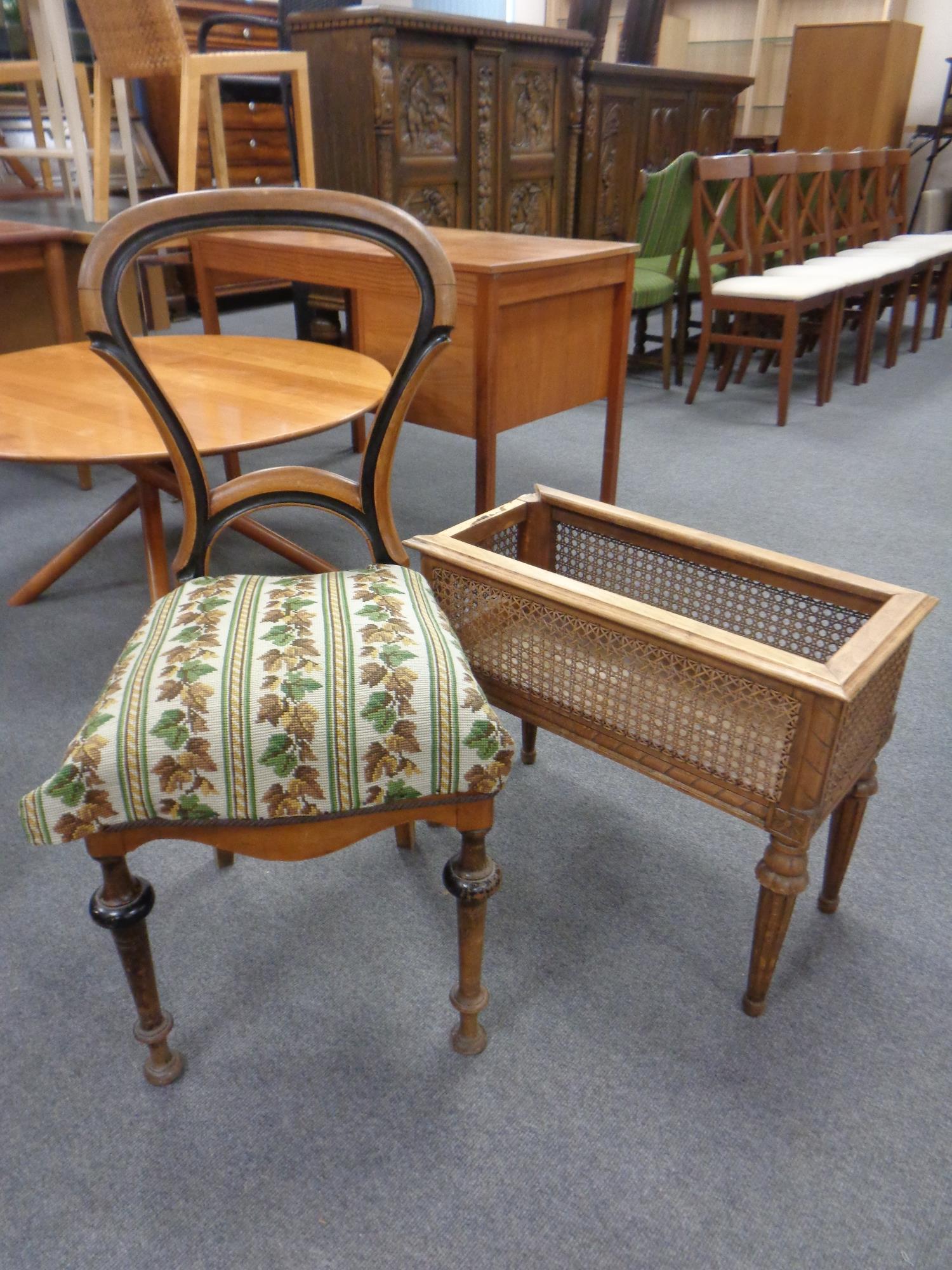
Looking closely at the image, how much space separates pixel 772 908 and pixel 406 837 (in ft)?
1.83

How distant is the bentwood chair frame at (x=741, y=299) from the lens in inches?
131

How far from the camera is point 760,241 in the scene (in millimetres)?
3738

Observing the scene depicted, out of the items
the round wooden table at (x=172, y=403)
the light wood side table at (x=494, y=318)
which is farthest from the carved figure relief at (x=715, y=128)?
the round wooden table at (x=172, y=403)

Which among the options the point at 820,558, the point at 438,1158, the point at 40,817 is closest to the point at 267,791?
the point at 40,817

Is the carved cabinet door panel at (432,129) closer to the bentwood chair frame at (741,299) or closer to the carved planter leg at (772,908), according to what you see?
the bentwood chair frame at (741,299)

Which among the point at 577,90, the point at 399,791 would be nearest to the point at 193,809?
the point at 399,791

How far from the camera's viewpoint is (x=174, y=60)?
112 inches

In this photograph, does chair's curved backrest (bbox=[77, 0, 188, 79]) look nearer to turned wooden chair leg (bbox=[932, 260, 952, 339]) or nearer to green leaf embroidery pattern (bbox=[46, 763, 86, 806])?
green leaf embroidery pattern (bbox=[46, 763, 86, 806])

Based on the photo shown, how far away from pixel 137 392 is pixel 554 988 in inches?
35.4

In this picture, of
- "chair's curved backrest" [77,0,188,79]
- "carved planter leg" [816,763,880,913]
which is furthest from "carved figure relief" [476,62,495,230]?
"carved planter leg" [816,763,880,913]

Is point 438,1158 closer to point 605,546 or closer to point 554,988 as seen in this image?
point 554,988

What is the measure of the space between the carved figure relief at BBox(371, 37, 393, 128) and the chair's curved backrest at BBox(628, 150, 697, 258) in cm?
102

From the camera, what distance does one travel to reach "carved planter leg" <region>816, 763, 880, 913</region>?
114cm

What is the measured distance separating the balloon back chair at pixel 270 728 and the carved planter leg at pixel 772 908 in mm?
300
